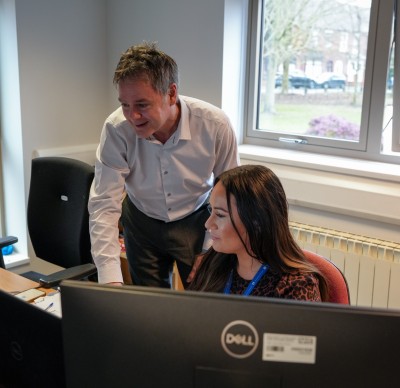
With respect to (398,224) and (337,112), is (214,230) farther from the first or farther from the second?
(337,112)

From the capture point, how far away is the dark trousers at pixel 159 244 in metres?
2.13

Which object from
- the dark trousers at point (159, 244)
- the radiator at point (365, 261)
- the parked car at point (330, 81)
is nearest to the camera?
the dark trousers at point (159, 244)

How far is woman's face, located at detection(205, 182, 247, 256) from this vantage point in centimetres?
139

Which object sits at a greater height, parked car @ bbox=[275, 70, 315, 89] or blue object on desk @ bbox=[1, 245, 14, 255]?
parked car @ bbox=[275, 70, 315, 89]

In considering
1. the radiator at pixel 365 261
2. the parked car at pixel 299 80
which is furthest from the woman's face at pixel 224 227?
the parked car at pixel 299 80

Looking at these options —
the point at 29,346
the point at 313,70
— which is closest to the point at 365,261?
the point at 313,70

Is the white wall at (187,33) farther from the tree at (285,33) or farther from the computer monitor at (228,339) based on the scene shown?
the computer monitor at (228,339)

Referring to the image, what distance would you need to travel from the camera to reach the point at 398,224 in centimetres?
250

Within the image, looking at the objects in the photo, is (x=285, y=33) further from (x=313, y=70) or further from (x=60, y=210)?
(x=60, y=210)

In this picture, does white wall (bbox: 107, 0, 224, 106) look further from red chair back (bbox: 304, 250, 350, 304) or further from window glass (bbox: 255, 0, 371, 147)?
red chair back (bbox: 304, 250, 350, 304)

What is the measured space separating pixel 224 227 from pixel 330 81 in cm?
181

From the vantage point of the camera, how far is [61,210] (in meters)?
2.39

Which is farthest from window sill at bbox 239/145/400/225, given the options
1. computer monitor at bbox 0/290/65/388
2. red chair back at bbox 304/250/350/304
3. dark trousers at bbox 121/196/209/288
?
computer monitor at bbox 0/290/65/388

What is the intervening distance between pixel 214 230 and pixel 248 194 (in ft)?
0.41
